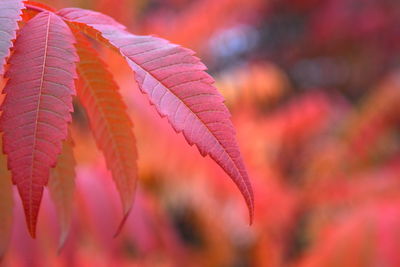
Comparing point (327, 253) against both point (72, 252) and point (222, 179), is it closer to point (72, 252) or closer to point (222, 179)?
point (222, 179)

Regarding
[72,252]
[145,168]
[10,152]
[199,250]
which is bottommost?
[199,250]

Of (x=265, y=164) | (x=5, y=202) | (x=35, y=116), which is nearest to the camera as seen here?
(x=35, y=116)

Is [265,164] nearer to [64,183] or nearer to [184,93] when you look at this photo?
[64,183]

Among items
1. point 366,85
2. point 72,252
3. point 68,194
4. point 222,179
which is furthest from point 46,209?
point 366,85

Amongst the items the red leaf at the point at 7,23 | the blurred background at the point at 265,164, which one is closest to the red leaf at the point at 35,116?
the red leaf at the point at 7,23

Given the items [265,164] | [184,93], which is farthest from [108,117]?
[265,164]

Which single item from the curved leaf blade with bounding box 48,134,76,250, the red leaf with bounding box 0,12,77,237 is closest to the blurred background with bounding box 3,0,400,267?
the curved leaf blade with bounding box 48,134,76,250

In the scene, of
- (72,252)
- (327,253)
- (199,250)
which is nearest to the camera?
(72,252)
